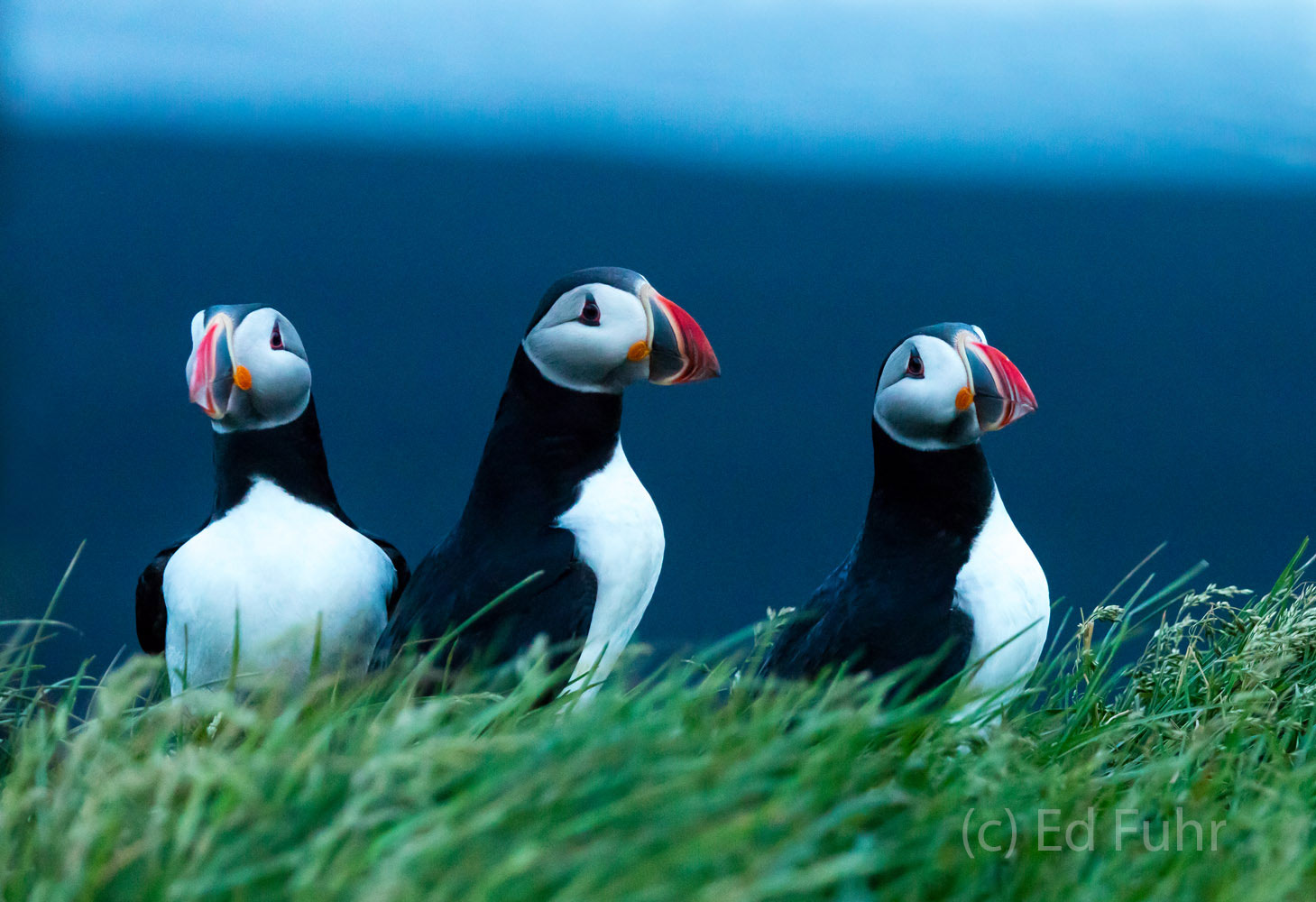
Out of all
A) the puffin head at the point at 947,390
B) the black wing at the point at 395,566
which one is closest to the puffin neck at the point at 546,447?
the black wing at the point at 395,566

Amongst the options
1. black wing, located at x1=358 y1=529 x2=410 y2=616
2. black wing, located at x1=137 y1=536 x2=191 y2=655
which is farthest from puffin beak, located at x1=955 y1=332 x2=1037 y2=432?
black wing, located at x1=137 y1=536 x2=191 y2=655

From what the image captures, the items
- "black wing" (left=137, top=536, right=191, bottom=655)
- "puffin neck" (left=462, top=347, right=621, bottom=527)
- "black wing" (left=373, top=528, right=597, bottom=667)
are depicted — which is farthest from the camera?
"black wing" (left=137, top=536, right=191, bottom=655)

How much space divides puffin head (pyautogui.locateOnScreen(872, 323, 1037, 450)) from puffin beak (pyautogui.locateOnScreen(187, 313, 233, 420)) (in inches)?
40.7

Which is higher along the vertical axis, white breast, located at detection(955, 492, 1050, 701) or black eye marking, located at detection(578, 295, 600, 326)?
black eye marking, located at detection(578, 295, 600, 326)

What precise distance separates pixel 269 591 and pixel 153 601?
0.31 meters

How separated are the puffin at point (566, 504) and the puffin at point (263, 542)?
11 cm

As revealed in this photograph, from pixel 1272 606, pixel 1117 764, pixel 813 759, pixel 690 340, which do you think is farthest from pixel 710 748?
pixel 1272 606

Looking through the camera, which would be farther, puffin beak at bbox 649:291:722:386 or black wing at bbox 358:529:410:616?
black wing at bbox 358:529:410:616

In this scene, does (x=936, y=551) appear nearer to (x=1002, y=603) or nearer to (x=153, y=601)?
(x=1002, y=603)

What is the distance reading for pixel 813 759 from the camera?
47.4 inches

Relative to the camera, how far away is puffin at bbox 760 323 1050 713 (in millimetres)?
1797

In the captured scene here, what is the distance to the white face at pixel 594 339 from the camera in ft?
5.90

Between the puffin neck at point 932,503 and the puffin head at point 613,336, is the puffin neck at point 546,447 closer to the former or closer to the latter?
the puffin head at point 613,336

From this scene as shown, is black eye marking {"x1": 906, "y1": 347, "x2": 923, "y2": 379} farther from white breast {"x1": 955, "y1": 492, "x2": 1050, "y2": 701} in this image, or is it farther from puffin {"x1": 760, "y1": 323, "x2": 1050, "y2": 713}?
white breast {"x1": 955, "y1": 492, "x2": 1050, "y2": 701}
